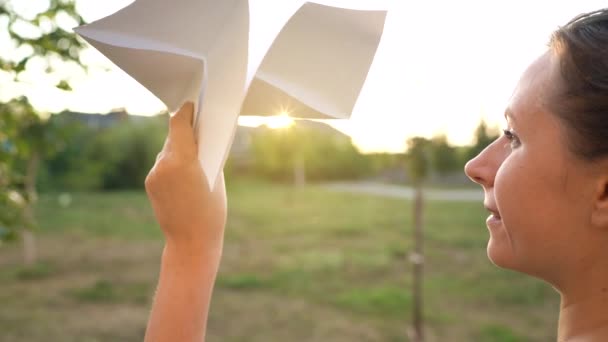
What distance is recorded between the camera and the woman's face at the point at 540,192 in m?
0.63

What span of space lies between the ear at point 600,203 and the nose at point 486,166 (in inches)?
4.5

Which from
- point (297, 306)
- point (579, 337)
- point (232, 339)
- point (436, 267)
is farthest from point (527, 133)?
point (436, 267)

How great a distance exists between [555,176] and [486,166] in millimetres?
93

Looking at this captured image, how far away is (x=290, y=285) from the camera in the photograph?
6707 mm

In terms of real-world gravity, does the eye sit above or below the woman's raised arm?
above

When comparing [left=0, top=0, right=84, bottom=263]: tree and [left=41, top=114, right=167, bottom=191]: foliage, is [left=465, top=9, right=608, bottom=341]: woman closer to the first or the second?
[left=0, top=0, right=84, bottom=263]: tree

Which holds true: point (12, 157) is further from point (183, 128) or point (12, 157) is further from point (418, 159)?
point (418, 159)

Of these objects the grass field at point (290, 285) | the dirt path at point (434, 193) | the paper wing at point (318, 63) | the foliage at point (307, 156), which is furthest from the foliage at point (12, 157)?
the dirt path at point (434, 193)

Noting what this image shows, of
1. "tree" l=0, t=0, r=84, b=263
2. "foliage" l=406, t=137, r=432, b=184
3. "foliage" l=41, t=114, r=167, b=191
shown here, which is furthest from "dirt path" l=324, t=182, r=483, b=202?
"tree" l=0, t=0, r=84, b=263

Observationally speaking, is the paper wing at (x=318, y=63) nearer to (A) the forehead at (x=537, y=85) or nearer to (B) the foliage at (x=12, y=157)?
(A) the forehead at (x=537, y=85)

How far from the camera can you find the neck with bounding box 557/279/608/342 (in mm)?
638

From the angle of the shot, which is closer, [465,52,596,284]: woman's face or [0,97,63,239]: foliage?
[465,52,596,284]: woman's face

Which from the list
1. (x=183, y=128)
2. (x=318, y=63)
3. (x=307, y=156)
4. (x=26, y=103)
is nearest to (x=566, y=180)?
(x=318, y=63)

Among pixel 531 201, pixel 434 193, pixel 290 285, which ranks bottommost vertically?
pixel 290 285
